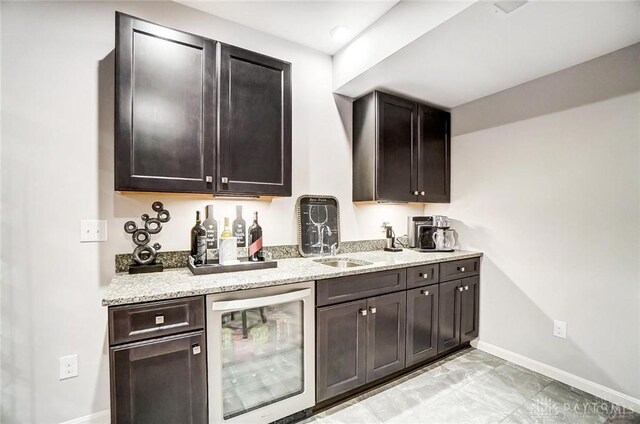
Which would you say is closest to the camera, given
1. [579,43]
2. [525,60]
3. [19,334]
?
[19,334]

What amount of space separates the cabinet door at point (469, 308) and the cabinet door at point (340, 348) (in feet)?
3.90

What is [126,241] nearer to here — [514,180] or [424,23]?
[424,23]

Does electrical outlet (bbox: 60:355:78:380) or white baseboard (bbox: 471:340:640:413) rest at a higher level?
electrical outlet (bbox: 60:355:78:380)

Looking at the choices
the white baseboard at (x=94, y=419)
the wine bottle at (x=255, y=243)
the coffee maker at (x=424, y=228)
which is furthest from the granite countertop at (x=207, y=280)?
the white baseboard at (x=94, y=419)

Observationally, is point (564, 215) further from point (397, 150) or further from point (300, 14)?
point (300, 14)

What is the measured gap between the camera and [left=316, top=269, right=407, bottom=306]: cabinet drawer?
1822 mm

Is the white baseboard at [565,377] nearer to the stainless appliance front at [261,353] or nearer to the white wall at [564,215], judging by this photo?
the white wall at [564,215]

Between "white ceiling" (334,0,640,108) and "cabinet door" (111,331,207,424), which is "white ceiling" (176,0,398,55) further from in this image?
"cabinet door" (111,331,207,424)

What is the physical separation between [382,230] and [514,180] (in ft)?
4.09

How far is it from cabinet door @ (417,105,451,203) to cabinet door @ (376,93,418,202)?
0.34 feet

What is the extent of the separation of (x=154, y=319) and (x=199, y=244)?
59cm

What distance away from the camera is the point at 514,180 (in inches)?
99.8

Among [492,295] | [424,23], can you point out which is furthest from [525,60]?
[492,295]

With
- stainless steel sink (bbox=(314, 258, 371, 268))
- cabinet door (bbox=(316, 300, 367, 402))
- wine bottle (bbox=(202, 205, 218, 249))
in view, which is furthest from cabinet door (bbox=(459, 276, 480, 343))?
wine bottle (bbox=(202, 205, 218, 249))
